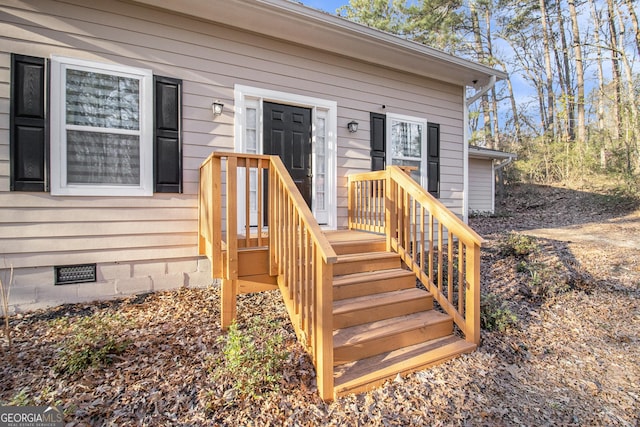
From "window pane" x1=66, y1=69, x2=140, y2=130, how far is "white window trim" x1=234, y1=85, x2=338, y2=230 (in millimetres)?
1131

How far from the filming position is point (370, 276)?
10.0 feet

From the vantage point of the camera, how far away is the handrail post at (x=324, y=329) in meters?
2.03

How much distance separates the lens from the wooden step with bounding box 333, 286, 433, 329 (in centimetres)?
258

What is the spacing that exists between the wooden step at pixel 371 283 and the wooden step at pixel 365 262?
2.1 inches

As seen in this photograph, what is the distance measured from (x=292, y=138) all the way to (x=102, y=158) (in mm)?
2231

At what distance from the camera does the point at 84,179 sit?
3357 millimetres

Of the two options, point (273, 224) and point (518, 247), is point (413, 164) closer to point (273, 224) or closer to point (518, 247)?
point (518, 247)

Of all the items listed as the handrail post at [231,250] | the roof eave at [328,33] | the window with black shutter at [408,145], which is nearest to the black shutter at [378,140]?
the window with black shutter at [408,145]

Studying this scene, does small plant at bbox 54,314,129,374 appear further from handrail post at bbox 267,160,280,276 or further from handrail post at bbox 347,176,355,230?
handrail post at bbox 347,176,355,230

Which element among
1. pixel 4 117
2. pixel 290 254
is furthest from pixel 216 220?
pixel 4 117

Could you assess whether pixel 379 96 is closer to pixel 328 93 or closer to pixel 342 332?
pixel 328 93

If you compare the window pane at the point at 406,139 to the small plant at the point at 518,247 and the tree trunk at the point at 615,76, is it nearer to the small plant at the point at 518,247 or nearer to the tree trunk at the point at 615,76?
the small plant at the point at 518,247

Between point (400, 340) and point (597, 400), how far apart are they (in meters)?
1.32

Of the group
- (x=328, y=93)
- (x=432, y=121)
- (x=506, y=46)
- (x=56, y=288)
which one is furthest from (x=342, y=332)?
(x=506, y=46)
